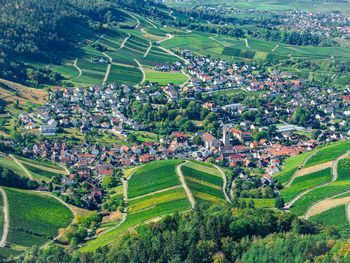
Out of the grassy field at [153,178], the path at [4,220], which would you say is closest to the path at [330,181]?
the grassy field at [153,178]

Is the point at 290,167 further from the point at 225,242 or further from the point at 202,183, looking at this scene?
the point at 225,242

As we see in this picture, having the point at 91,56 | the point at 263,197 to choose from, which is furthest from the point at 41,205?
the point at 91,56

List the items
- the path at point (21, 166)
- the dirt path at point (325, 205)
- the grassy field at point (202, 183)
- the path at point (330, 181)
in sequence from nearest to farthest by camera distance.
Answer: the dirt path at point (325, 205) < the path at point (330, 181) < the grassy field at point (202, 183) < the path at point (21, 166)

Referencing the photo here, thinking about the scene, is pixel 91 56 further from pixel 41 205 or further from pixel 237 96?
pixel 41 205

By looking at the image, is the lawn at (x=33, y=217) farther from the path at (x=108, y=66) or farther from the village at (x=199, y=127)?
the path at (x=108, y=66)

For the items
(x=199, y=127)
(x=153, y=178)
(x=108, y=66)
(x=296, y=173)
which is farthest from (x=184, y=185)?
(x=108, y=66)
